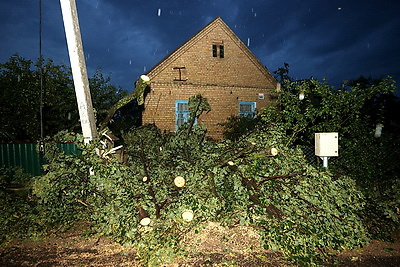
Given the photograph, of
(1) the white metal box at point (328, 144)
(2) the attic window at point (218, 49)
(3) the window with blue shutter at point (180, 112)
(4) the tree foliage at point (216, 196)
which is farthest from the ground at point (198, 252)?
(2) the attic window at point (218, 49)

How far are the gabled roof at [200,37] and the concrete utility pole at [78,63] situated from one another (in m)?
6.79

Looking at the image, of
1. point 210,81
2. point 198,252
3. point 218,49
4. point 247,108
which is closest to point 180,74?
point 210,81

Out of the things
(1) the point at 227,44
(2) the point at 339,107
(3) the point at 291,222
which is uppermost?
(1) the point at 227,44

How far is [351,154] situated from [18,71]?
14.1 meters

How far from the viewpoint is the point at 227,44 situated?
11.9 metres

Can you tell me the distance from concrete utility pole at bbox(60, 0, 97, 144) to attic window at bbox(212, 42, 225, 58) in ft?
28.3

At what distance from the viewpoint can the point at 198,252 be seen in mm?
3158

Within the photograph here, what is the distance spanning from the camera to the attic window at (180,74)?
36.3ft

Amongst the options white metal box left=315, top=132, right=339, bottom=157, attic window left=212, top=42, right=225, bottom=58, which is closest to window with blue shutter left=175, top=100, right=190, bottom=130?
attic window left=212, top=42, right=225, bottom=58

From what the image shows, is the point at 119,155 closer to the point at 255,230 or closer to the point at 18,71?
the point at 255,230

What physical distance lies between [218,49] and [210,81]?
1886mm

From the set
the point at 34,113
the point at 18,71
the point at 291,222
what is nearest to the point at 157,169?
the point at 291,222

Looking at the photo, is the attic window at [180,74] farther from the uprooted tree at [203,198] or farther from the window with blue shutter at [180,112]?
the uprooted tree at [203,198]

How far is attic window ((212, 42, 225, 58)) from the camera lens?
11688 millimetres
